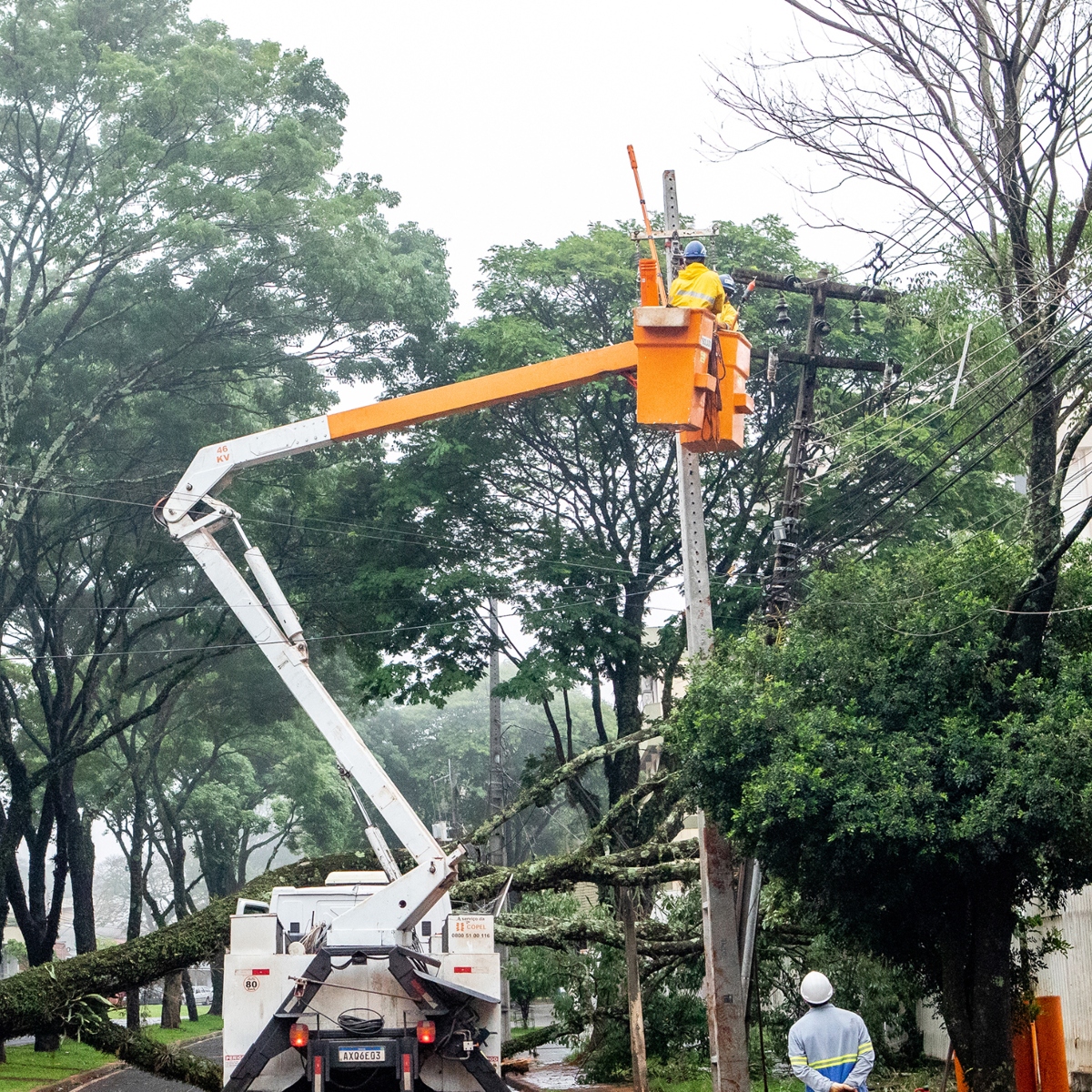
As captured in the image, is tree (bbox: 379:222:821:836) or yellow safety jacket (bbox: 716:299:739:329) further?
tree (bbox: 379:222:821:836)

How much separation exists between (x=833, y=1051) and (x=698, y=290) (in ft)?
17.9

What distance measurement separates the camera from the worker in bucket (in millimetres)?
7496

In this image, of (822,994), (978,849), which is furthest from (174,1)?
(822,994)

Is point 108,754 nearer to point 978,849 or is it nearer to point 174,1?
point 174,1

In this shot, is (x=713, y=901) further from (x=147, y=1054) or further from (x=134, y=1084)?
(x=134, y=1084)

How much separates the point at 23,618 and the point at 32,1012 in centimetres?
1890

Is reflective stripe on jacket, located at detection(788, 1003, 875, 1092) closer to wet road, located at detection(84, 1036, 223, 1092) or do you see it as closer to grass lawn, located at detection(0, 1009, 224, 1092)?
grass lawn, located at detection(0, 1009, 224, 1092)

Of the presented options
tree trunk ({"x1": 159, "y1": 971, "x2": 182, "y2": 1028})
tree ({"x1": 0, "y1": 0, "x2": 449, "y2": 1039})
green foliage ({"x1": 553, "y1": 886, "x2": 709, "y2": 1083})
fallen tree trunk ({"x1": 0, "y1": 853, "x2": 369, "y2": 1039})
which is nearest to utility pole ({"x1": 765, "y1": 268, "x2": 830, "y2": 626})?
green foliage ({"x1": 553, "y1": 886, "x2": 709, "y2": 1083})

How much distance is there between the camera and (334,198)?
78.7 ft

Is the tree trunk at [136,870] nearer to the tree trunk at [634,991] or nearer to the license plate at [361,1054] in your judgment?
the tree trunk at [634,991]

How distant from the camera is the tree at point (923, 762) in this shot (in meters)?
11.4

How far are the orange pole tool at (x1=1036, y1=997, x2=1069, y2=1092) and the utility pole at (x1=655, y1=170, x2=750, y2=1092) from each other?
3.35 metres

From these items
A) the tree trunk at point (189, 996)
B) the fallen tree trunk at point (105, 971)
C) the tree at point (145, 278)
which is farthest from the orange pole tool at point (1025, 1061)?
the tree trunk at point (189, 996)

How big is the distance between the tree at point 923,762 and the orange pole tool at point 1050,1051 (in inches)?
39.9
